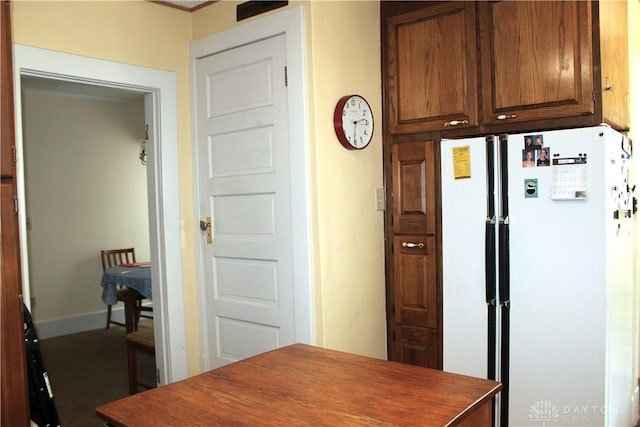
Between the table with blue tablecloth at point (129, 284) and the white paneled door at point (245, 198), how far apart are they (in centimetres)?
138

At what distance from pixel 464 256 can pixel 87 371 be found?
3.25 m

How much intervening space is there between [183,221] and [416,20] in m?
1.74

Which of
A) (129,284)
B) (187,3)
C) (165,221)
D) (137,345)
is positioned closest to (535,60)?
(187,3)

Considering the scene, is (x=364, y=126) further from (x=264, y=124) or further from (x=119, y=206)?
(x=119, y=206)

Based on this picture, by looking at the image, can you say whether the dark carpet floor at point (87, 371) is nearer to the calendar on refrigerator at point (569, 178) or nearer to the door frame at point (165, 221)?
the door frame at point (165, 221)

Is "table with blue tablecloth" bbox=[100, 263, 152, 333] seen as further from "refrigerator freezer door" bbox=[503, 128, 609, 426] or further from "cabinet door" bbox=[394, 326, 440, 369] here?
"refrigerator freezer door" bbox=[503, 128, 609, 426]

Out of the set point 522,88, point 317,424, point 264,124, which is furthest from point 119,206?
point 317,424

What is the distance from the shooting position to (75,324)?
5508 millimetres

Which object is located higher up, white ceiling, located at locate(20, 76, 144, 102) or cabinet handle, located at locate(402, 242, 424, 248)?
white ceiling, located at locate(20, 76, 144, 102)

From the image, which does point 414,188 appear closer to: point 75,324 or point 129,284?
point 129,284

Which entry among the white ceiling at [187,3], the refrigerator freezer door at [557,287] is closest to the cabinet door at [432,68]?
the refrigerator freezer door at [557,287]

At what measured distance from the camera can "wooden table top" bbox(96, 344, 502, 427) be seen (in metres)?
1.20

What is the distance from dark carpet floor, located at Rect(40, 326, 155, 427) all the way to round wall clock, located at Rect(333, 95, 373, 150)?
2.02 metres

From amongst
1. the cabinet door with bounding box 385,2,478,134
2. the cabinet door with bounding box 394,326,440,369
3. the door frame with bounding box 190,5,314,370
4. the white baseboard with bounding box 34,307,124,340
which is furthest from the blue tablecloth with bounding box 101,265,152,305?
the cabinet door with bounding box 385,2,478,134
